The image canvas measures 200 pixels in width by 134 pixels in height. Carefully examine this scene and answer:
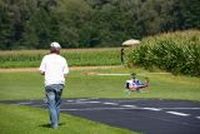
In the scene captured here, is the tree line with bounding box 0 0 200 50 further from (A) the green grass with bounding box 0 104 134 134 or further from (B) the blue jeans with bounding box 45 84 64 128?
(B) the blue jeans with bounding box 45 84 64 128

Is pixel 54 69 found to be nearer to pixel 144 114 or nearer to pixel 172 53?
pixel 144 114

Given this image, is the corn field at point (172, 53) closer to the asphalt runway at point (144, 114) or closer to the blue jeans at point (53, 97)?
the asphalt runway at point (144, 114)

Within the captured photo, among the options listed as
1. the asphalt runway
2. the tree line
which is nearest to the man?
the asphalt runway

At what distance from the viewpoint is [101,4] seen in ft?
442

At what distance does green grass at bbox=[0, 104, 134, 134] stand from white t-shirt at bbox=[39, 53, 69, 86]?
1184 millimetres

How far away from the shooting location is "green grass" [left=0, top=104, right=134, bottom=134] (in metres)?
15.8

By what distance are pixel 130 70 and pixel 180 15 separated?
232 ft

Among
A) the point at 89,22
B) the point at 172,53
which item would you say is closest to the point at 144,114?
the point at 172,53

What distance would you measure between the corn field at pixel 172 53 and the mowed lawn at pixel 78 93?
0.93 meters

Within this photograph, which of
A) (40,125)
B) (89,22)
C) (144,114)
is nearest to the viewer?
(40,125)

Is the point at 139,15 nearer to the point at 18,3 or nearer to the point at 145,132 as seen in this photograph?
the point at 18,3

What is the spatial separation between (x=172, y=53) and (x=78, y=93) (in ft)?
48.8

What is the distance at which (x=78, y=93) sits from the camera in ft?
110

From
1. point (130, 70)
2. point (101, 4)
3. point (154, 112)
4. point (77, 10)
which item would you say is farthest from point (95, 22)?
point (154, 112)
